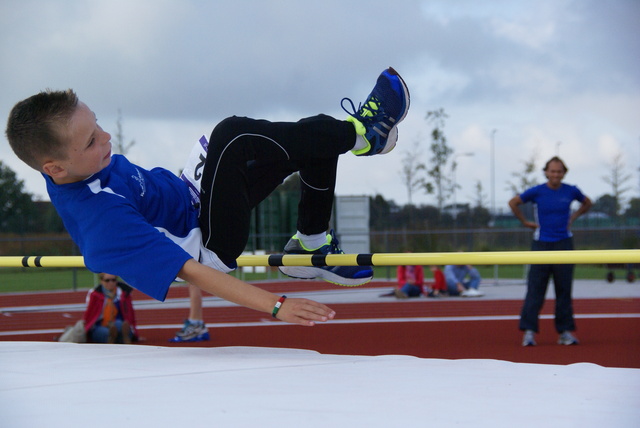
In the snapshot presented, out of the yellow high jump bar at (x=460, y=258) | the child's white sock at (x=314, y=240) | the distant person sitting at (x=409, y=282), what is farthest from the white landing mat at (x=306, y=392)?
the distant person sitting at (x=409, y=282)

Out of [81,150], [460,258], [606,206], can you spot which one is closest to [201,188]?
[81,150]

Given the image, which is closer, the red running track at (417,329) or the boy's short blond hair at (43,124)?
the boy's short blond hair at (43,124)

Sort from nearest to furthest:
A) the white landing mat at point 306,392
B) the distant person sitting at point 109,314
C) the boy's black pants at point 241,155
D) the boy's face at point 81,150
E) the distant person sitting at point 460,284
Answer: the white landing mat at point 306,392, the boy's face at point 81,150, the boy's black pants at point 241,155, the distant person sitting at point 109,314, the distant person sitting at point 460,284

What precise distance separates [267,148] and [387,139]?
1.49 ft

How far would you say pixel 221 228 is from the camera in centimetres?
244

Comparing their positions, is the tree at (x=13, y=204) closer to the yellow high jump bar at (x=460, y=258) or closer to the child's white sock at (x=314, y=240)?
the yellow high jump bar at (x=460, y=258)

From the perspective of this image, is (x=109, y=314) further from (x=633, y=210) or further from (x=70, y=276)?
(x=633, y=210)

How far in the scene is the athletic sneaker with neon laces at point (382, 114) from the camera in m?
2.44

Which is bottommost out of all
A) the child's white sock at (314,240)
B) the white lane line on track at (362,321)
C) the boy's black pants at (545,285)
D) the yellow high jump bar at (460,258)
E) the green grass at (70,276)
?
the green grass at (70,276)

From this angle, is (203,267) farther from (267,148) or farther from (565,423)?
(565,423)

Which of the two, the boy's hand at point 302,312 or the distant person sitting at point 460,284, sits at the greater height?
the boy's hand at point 302,312

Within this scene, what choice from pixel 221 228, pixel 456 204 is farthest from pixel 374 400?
pixel 456 204

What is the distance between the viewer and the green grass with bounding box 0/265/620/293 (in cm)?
1480

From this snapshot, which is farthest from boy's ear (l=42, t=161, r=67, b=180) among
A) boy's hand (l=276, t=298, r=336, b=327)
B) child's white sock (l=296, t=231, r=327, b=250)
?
child's white sock (l=296, t=231, r=327, b=250)
